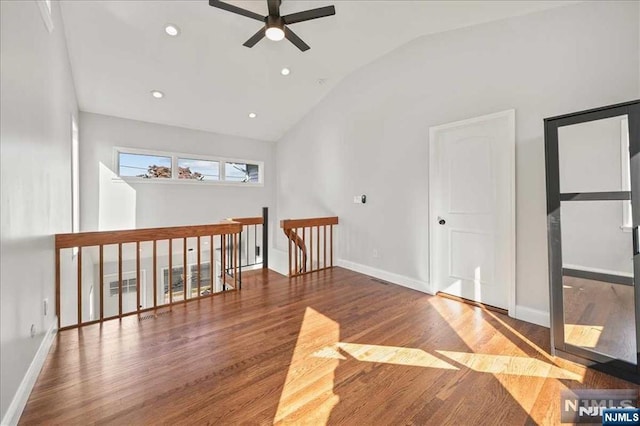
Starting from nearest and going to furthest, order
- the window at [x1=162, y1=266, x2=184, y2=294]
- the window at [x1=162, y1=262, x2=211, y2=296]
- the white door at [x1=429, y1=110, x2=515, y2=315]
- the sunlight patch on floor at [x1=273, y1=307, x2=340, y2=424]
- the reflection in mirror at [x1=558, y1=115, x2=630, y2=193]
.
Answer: the sunlight patch on floor at [x1=273, y1=307, x2=340, y2=424], the reflection in mirror at [x1=558, y1=115, x2=630, y2=193], the white door at [x1=429, y1=110, x2=515, y2=315], the window at [x1=162, y1=266, x2=184, y2=294], the window at [x1=162, y1=262, x2=211, y2=296]

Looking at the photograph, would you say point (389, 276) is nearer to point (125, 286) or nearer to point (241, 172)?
point (241, 172)

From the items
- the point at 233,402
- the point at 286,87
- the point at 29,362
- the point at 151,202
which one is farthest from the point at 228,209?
the point at 233,402

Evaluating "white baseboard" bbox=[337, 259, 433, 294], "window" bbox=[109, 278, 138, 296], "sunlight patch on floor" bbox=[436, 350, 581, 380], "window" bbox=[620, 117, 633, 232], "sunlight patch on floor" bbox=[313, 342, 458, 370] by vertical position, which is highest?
"window" bbox=[620, 117, 633, 232]

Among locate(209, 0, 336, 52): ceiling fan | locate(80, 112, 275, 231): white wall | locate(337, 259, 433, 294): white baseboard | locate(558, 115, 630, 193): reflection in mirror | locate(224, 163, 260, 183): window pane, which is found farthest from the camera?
locate(224, 163, 260, 183): window pane

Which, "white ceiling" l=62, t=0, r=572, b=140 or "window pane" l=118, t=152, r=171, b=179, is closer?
"white ceiling" l=62, t=0, r=572, b=140

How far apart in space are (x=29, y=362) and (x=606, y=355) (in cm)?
384

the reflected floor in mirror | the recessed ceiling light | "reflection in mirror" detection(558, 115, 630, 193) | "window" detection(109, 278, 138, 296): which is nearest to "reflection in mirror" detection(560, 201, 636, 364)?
the reflected floor in mirror

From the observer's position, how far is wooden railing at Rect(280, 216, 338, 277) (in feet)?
14.0

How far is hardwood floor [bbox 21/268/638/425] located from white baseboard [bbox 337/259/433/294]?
602 millimetres

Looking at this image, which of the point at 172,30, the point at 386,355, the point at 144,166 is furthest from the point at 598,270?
the point at 144,166

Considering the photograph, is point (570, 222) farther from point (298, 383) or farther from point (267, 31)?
point (267, 31)

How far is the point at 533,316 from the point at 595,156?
5.12 feet

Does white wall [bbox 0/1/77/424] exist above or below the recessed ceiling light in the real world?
below

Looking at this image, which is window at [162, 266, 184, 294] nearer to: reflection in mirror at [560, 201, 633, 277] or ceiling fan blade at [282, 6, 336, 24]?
ceiling fan blade at [282, 6, 336, 24]
